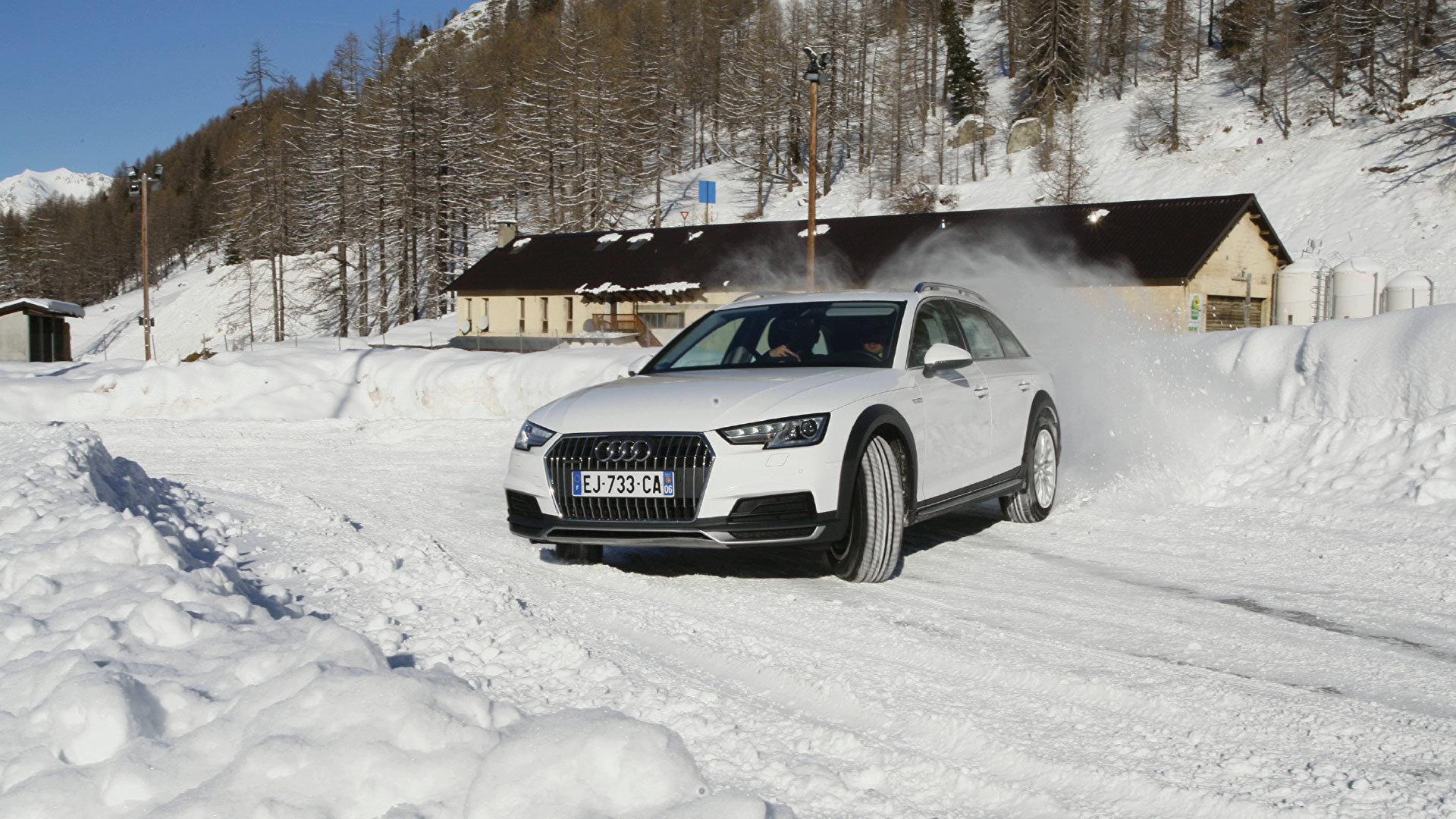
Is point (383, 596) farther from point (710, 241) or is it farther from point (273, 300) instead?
point (273, 300)

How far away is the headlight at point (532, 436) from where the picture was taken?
5.85 meters

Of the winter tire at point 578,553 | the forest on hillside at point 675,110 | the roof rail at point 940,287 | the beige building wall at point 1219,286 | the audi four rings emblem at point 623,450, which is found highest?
the forest on hillside at point 675,110

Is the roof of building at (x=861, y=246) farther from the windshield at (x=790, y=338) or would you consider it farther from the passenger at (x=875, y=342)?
the passenger at (x=875, y=342)

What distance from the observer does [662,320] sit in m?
49.7

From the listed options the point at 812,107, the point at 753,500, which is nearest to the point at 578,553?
the point at 753,500

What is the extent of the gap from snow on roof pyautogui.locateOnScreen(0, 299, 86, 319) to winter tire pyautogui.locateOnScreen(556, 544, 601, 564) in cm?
3615

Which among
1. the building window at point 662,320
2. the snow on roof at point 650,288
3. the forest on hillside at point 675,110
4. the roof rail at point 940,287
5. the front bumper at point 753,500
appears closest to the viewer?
the front bumper at point 753,500

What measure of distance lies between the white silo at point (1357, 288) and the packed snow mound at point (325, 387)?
87.4 feet

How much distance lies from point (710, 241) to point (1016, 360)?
1719 inches

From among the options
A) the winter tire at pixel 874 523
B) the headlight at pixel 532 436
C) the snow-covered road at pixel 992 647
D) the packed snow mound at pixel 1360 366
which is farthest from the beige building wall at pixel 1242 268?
Result: the headlight at pixel 532 436

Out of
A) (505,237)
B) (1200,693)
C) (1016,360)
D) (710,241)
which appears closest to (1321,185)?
A: (710,241)

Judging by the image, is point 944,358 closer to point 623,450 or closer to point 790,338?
point 790,338

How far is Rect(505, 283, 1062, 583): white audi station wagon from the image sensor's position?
540 cm

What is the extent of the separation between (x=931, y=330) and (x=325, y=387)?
12437 mm
